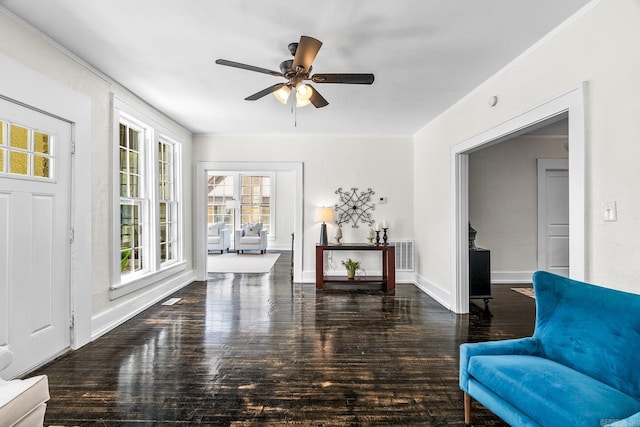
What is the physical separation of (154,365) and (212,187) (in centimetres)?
835

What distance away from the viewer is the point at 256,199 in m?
10.6

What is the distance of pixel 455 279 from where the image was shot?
410 cm

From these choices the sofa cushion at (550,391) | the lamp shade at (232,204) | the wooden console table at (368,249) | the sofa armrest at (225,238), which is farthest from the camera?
the lamp shade at (232,204)

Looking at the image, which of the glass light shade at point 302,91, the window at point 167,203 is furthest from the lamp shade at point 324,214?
the glass light shade at point 302,91

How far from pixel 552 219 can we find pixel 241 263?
6474 mm

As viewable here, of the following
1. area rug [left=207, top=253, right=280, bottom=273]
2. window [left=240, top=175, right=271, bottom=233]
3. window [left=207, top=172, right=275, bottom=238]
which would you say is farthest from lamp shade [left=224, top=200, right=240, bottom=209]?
area rug [left=207, top=253, right=280, bottom=273]

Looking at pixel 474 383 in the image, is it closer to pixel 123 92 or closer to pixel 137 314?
pixel 137 314

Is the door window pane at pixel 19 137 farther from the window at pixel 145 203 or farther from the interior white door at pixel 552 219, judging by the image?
the interior white door at pixel 552 219

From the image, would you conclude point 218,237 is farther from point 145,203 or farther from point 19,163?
point 19,163

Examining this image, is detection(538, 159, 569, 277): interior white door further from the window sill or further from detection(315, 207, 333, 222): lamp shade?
the window sill

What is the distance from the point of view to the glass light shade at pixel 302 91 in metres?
2.74

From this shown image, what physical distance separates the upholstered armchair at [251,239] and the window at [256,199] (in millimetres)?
939

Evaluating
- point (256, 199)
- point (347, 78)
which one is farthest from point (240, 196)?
point (347, 78)

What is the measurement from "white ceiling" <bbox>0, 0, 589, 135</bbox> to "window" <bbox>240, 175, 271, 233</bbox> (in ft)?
21.7
